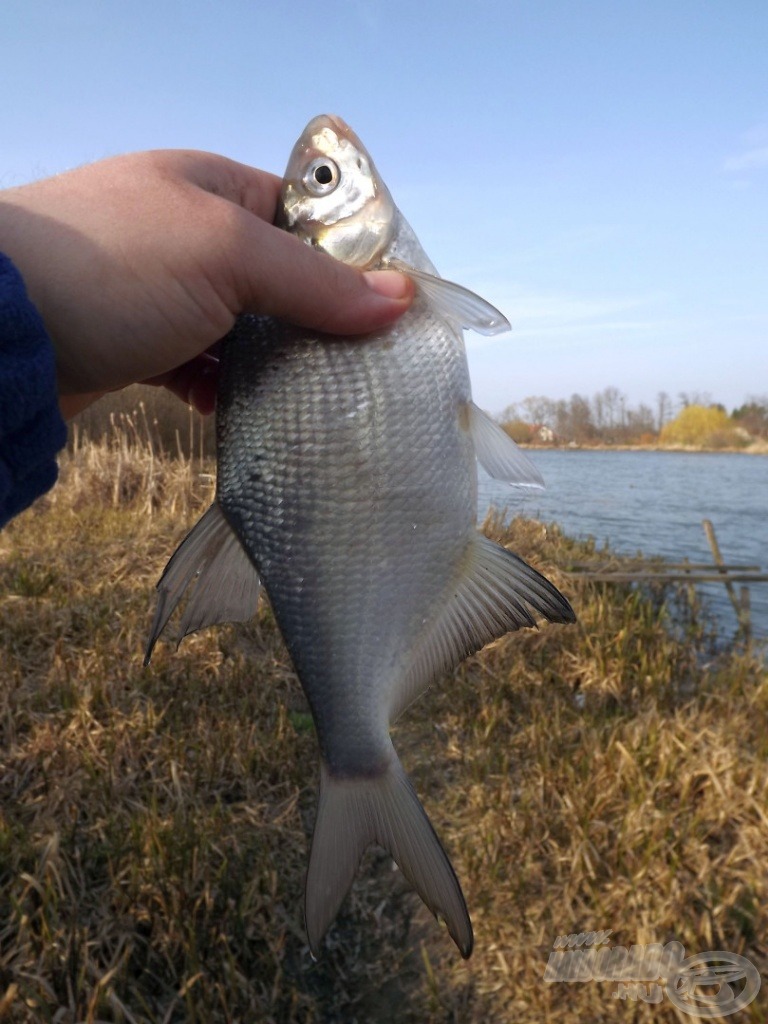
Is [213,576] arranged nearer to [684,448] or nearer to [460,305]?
[460,305]

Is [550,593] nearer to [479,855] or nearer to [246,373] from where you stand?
[246,373]

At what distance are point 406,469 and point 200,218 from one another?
2.58 feet

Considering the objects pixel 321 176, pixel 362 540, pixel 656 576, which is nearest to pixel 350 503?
pixel 362 540

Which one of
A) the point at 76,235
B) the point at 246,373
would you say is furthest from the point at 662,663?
the point at 76,235

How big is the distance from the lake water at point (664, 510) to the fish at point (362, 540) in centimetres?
248

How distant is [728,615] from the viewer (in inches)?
366

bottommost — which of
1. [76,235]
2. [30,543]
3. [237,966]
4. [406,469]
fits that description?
[237,966]

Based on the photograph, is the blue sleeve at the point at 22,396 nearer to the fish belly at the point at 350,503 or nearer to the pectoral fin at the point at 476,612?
the fish belly at the point at 350,503

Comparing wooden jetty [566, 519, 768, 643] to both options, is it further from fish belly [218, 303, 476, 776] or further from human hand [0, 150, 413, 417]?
human hand [0, 150, 413, 417]

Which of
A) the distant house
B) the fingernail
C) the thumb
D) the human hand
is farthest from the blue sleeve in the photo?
the distant house

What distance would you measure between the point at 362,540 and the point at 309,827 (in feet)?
8.92

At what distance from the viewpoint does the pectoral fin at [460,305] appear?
1.73 meters

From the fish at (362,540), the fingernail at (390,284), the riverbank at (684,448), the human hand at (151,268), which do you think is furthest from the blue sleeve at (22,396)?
the riverbank at (684,448)

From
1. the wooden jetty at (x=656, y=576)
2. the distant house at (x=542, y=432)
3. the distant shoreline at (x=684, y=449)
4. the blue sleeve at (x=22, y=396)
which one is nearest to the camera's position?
the blue sleeve at (x=22, y=396)
